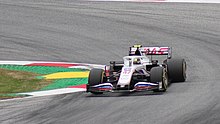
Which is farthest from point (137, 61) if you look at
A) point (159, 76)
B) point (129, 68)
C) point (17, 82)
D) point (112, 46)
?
point (112, 46)

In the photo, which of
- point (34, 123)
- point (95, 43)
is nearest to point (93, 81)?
point (34, 123)

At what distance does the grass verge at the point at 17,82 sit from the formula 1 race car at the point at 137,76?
1616mm

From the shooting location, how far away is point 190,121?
12016mm

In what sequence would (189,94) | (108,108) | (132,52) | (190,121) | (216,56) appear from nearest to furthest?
(190,121) → (108,108) → (189,94) → (132,52) → (216,56)

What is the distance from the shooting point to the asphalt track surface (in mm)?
13023

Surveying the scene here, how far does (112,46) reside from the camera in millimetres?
22297

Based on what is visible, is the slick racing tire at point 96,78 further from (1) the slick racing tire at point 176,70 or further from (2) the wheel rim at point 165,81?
(1) the slick racing tire at point 176,70

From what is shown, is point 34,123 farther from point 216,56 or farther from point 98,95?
point 216,56

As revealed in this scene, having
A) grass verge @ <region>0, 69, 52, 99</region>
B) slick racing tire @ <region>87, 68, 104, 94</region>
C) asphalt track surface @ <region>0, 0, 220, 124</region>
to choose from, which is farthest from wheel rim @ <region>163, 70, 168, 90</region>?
grass verge @ <region>0, 69, 52, 99</region>

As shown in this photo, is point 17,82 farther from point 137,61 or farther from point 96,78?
point 137,61

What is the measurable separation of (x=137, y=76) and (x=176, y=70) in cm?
117

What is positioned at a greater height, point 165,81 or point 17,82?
point 165,81

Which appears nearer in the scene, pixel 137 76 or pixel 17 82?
pixel 137 76

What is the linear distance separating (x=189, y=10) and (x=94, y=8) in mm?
3423
